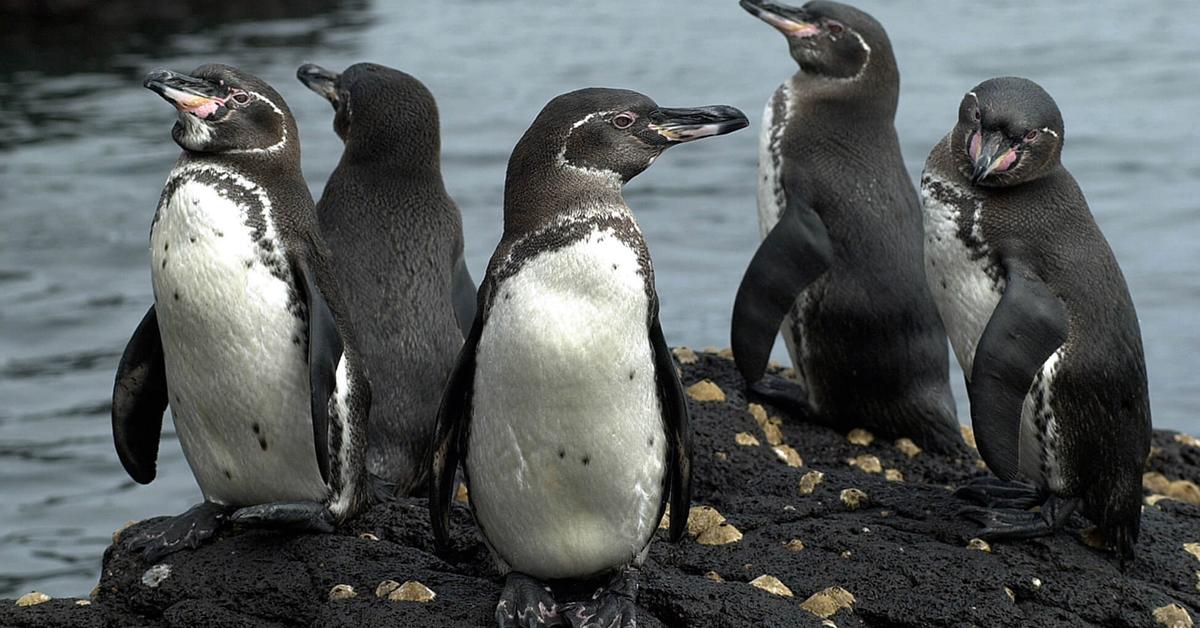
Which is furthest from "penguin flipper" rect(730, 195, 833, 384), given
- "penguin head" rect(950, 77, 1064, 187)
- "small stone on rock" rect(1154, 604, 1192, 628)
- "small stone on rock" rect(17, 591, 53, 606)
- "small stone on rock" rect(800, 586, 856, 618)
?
"small stone on rock" rect(17, 591, 53, 606)

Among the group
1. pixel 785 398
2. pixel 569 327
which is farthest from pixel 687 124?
pixel 785 398

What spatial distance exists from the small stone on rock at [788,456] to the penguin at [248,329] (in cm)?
135

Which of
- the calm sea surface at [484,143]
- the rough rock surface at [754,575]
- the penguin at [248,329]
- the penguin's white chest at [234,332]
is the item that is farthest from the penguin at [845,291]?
the calm sea surface at [484,143]

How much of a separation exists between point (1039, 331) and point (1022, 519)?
0.52 meters

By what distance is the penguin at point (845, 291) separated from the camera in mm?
5766

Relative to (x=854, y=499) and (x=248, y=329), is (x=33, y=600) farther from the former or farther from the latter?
(x=854, y=499)

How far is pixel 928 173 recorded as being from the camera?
198 inches

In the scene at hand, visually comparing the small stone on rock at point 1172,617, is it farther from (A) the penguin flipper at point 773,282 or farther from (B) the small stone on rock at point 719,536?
(A) the penguin flipper at point 773,282

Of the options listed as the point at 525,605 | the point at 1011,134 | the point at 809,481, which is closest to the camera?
the point at 525,605

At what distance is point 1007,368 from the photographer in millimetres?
4547

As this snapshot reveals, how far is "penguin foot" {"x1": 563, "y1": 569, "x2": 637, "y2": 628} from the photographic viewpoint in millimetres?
3920

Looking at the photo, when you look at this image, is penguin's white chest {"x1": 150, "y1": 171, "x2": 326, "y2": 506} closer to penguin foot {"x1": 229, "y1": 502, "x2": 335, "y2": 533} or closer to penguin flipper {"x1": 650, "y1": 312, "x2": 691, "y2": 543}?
penguin foot {"x1": 229, "y1": 502, "x2": 335, "y2": 533}

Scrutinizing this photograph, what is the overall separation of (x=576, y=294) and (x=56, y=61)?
15052 mm

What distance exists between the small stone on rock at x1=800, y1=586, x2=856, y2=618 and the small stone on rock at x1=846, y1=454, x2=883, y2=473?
4.24 feet
